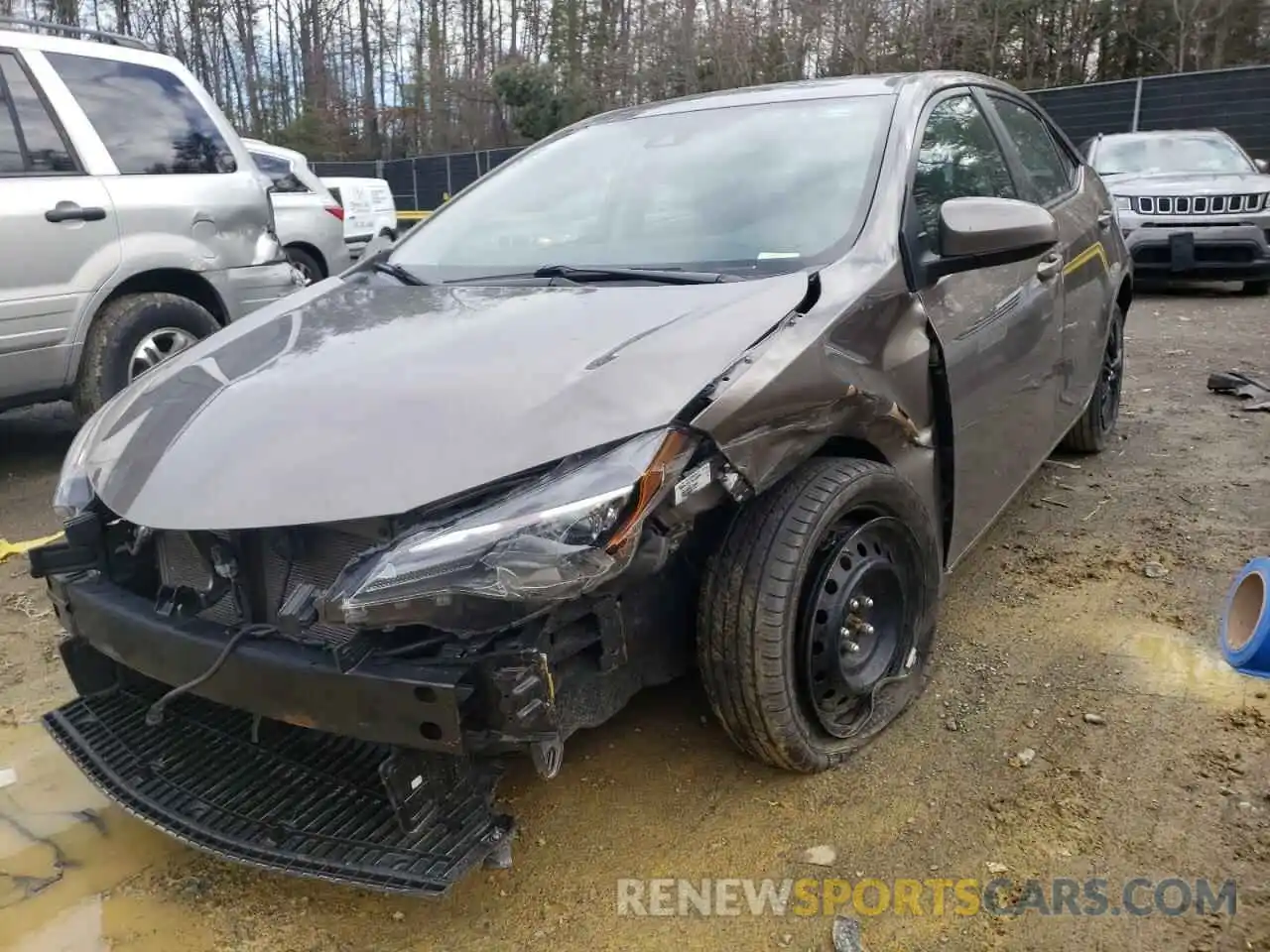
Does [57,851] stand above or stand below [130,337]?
below

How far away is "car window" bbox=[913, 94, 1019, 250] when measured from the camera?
2.74 metres

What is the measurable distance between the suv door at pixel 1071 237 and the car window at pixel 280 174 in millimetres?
6468

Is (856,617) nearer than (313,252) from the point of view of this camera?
Yes

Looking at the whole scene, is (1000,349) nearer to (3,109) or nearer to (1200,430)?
(1200,430)

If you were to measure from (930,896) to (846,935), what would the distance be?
208 mm

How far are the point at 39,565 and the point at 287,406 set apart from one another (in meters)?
0.69

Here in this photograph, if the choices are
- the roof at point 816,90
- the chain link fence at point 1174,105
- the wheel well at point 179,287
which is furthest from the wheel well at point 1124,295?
the chain link fence at point 1174,105

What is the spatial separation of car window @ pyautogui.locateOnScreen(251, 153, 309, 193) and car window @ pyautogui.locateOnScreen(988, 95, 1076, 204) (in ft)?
21.1

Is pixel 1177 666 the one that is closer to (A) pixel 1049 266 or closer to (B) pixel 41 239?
(A) pixel 1049 266

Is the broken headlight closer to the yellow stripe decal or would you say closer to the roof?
the roof

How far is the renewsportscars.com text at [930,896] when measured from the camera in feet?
6.48

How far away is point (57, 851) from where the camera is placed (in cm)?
226

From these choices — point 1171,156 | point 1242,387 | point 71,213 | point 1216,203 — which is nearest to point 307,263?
point 71,213

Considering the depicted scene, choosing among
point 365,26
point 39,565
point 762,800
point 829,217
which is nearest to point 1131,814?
point 762,800
